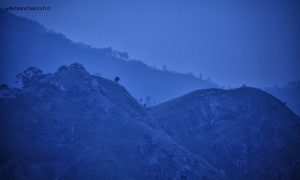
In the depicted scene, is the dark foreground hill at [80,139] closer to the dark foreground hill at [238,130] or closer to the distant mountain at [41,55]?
the dark foreground hill at [238,130]

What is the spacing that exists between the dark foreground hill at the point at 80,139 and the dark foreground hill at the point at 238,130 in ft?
26.9

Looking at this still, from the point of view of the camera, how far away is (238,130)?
62281 mm

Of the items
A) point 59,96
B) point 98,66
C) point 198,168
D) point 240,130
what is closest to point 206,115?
point 240,130

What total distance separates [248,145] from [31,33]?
566ft

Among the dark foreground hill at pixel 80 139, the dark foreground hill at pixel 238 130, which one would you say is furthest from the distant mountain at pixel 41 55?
the dark foreground hill at pixel 80 139

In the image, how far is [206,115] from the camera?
69750 millimetres

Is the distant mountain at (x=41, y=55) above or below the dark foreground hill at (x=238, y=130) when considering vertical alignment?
above

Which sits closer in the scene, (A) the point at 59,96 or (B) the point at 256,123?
(A) the point at 59,96

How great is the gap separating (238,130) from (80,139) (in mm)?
42949

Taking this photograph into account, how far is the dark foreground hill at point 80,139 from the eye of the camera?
40.4 metres

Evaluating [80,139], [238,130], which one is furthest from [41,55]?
[238,130]

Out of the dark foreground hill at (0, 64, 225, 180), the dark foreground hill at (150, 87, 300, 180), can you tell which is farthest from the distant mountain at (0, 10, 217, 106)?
the dark foreground hill at (0, 64, 225, 180)

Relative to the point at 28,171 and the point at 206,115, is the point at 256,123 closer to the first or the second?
the point at 206,115

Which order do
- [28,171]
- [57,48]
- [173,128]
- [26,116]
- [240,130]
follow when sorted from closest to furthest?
[28,171], [26,116], [240,130], [173,128], [57,48]
